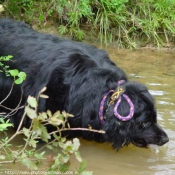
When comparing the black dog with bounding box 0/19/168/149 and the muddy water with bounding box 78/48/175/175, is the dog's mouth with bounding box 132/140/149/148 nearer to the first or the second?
the black dog with bounding box 0/19/168/149

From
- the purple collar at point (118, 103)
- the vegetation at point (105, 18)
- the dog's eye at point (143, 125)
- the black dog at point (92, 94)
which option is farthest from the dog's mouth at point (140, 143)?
the vegetation at point (105, 18)

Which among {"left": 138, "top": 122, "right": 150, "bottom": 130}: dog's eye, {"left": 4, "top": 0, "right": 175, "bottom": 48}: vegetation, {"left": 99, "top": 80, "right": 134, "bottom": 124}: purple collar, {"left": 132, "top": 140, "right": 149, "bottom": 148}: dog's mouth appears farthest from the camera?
{"left": 4, "top": 0, "right": 175, "bottom": 48}: vegetation

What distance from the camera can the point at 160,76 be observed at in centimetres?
662

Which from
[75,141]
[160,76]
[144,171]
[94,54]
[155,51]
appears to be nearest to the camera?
[75,141]

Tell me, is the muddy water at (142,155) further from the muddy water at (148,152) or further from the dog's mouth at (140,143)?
the dog's mouth at (140,143)

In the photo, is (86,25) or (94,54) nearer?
(94,54)

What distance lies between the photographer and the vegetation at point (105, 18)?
26.3 ft

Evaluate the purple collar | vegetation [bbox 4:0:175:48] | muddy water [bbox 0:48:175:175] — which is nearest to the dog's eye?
the purple collar

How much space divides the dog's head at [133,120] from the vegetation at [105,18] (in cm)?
401

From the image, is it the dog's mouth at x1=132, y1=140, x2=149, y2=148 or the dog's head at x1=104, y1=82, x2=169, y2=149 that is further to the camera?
the dog's mouth at x1=132, y1=140, x2=149, y2=148

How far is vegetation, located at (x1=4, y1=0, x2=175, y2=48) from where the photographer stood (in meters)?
8.02

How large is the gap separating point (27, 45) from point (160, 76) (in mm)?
2648

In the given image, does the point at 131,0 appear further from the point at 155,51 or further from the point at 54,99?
the point at 54,99

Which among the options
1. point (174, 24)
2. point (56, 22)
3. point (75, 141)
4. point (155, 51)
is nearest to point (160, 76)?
point (155, 51)
